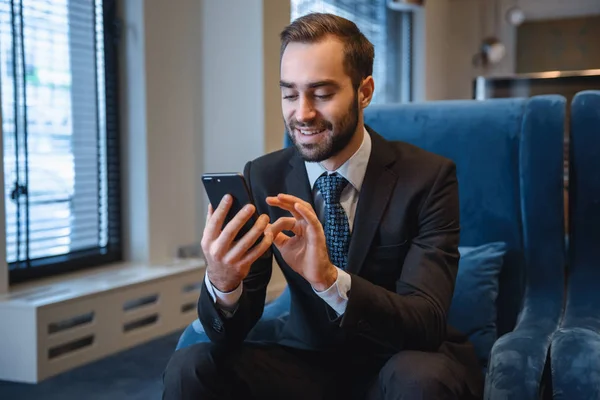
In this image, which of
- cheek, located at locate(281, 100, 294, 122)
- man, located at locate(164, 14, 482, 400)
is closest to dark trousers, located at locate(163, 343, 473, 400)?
man, located at locate(164, 14, 482, 400)

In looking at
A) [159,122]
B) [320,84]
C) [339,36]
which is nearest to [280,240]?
[320,84]

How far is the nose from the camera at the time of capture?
133 centimetres

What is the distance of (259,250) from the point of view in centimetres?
119

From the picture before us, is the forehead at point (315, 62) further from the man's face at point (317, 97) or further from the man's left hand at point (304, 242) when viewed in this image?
the man's left hand at point (304, 242)

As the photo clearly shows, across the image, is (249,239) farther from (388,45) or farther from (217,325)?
(388,45)

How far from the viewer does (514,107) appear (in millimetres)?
1811

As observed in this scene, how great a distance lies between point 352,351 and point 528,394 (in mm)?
339

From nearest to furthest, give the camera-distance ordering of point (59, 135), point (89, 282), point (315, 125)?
point (315, 125) < point (89, 282) < point (59, 135)

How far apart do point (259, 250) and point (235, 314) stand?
20cm

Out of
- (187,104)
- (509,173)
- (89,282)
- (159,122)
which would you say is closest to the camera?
(509,173)

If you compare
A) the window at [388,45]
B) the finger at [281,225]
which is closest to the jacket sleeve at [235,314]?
the finger at [281,225]

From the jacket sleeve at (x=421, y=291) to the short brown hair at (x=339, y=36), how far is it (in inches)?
10.4

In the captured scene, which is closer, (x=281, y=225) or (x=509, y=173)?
(x=281, y=225)

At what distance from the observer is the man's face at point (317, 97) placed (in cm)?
134
